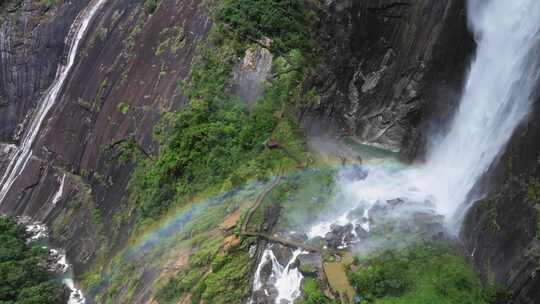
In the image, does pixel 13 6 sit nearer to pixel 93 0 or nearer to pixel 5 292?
pixel 93 0

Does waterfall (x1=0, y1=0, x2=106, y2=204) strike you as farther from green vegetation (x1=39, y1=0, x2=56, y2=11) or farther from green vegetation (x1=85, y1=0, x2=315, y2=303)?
green vegetation (x1=85, y1=0, x2=315, y2=303)

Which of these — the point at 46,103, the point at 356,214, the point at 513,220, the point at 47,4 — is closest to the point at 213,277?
the point at 356,214

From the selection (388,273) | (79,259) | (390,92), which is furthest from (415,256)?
(79,259)

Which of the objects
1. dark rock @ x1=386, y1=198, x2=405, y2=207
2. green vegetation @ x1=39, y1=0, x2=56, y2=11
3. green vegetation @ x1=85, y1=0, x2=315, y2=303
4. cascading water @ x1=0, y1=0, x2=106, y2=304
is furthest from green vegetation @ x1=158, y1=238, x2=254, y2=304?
green vegetation @ x1=39, y1=0, x2=56, y2=11

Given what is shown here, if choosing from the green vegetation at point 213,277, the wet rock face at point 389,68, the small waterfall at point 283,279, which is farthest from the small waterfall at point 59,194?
the small waterfall at point 283,279

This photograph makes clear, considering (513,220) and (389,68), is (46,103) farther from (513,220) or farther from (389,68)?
(513,220)

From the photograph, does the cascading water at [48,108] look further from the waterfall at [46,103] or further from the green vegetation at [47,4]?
the green vegetation at [47,4]
